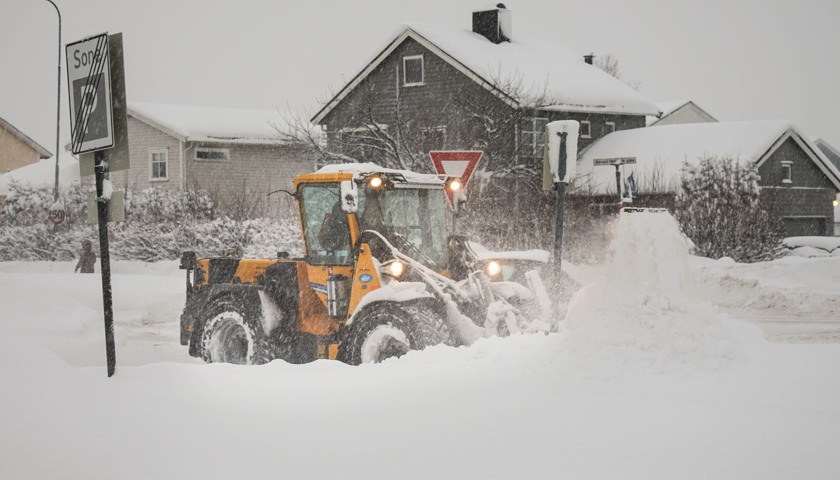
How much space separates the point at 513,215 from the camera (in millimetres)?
22984

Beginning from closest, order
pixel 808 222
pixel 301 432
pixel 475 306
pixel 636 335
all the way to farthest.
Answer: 1. pixel 301 432
2. pixel 636 335
3. pixel 475 306
4. pixel 808 222

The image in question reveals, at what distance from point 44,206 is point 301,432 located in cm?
2875

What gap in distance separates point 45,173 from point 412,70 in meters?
22.2

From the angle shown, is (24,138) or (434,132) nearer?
(434,132)

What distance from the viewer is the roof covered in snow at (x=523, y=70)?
30.5 meters

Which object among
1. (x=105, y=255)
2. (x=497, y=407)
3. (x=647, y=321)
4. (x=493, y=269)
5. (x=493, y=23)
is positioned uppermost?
(x=493, y=23)

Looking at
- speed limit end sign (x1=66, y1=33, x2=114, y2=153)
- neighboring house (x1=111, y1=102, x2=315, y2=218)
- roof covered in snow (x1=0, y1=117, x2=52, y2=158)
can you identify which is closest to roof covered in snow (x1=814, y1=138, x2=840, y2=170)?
neighboring house (x1=111, y1=102, x2=315, y2=218)

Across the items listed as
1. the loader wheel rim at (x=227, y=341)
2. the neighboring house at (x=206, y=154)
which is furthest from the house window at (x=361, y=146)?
the loader wheel rim at (x=227, y=341)

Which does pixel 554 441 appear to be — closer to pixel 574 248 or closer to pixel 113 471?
pixel 113 471

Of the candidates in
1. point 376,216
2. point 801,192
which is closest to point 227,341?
point 376,216

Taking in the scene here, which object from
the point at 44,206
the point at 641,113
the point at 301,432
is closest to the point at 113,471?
the point at 301,432

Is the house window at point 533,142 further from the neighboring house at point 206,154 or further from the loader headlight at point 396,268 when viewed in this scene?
the loader headlight at point 396,268

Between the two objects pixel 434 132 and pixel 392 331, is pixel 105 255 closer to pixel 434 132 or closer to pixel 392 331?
pixel 392 331

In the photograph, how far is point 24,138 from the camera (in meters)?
52.8
